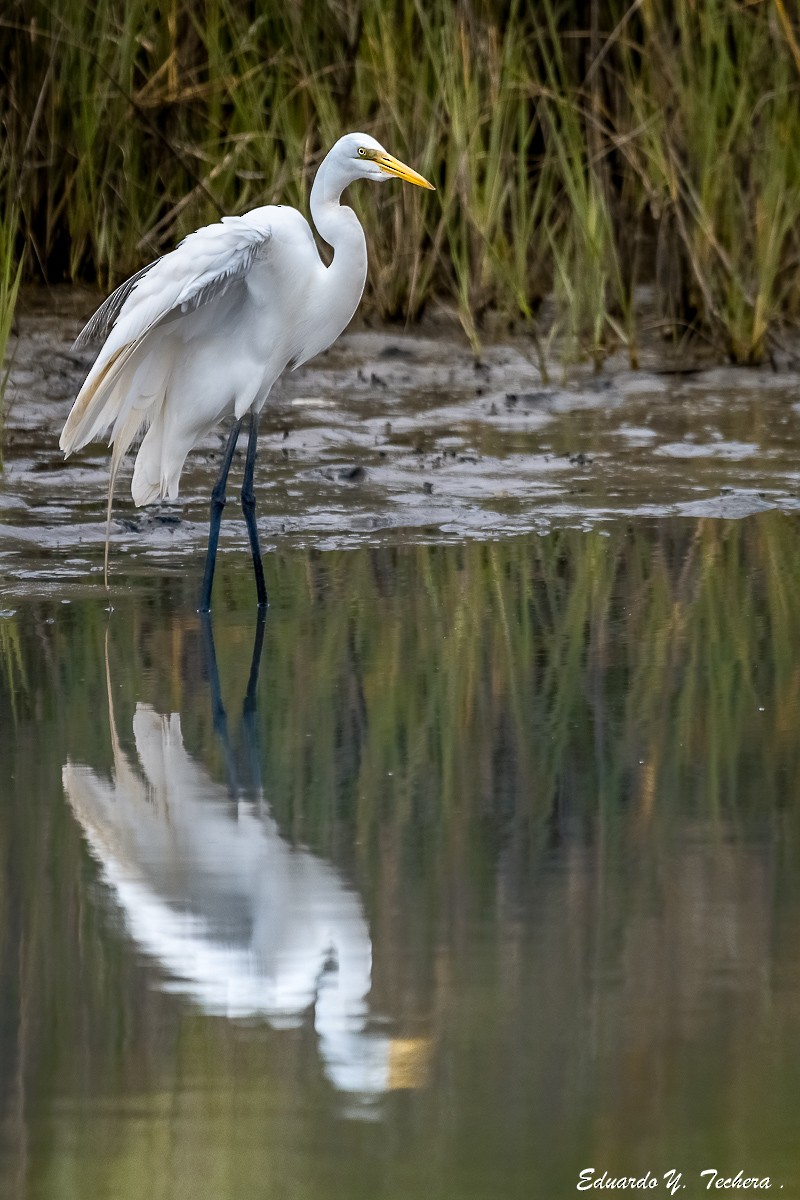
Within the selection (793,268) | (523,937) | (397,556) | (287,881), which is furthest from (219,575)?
(793,268)

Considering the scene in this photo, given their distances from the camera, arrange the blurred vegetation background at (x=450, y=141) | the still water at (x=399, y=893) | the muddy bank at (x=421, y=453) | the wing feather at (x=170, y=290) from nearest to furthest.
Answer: the still water at (x=399, y=893) → the wing feather at (x=170, y=290) → the muddy bank at (x=421, y=453) → the blurred vegetation background at (x=450, y=141)

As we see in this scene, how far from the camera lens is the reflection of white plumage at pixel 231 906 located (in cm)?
232

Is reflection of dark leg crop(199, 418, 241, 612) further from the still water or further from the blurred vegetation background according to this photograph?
the blurred vegetation background

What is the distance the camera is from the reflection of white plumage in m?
2.32

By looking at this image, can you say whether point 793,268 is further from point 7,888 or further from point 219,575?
point 7,888

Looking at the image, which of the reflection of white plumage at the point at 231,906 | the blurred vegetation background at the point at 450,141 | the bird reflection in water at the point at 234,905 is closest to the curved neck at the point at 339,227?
the bird reflection in water at the point at 234,905

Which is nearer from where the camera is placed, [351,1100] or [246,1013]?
[351,1100]

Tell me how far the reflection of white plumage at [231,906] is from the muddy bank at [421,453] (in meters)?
1.66

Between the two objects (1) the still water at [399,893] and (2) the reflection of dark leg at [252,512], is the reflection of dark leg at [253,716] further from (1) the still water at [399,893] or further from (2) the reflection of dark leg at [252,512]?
(2) the reflection of dark leg at [252,512]

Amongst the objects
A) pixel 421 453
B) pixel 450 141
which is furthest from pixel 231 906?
pixel 450 141

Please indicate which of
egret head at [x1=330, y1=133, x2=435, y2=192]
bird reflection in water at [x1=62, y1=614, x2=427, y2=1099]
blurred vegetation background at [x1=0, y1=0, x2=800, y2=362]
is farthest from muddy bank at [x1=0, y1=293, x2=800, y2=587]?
bird reflection in water at [x1=62, y1=614, x2=427, y2=1099]

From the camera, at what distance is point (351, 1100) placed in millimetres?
2088

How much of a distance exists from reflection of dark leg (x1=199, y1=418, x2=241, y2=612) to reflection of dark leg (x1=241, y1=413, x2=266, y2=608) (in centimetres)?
5

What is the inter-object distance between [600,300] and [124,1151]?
18.3ft
